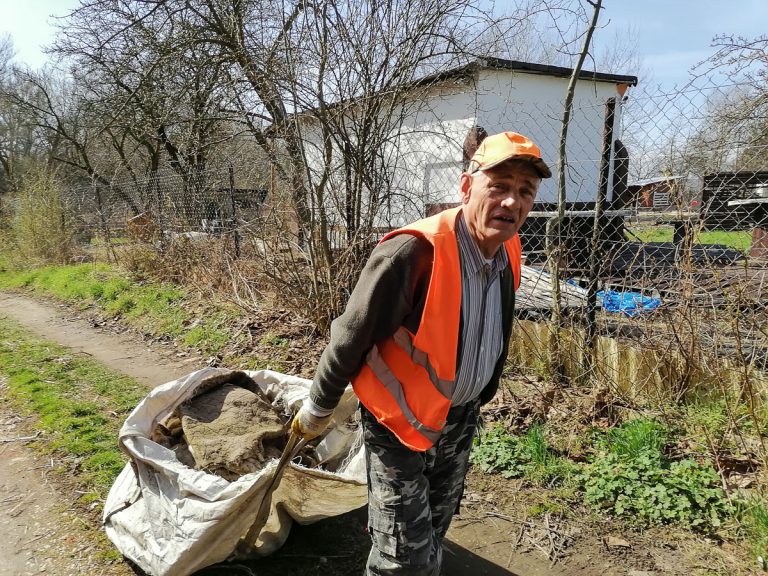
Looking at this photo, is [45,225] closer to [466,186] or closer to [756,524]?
[466,186]

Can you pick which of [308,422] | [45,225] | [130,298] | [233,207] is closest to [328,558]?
[308,422]

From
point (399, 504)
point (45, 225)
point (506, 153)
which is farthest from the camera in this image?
point (45, 225)

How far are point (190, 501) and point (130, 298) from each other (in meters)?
6.89

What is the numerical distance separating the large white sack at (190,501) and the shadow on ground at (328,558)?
0.10m

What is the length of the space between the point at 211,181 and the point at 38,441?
5.46 metres

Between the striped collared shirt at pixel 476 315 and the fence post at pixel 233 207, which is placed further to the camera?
the fence post at pixel 233 207

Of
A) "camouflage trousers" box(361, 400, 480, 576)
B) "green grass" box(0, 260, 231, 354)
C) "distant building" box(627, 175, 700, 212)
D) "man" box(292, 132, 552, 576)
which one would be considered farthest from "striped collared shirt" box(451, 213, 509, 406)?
"green grass" box(0, 260, 231, 354)

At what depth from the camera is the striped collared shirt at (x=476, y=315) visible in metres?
1.82

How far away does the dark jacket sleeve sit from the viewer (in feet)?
5.47

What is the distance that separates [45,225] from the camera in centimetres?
1240

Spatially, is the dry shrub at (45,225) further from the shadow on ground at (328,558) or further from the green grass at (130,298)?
the shadow on ground at (328,558)

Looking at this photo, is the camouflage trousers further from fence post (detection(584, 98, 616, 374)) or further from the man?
fence post (detection(584, 98, 616, 374))

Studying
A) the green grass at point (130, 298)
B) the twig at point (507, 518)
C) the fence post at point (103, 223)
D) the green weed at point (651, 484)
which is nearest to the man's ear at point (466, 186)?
the twig at point (507, 518)

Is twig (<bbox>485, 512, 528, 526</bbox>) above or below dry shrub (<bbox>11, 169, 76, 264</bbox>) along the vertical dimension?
below
